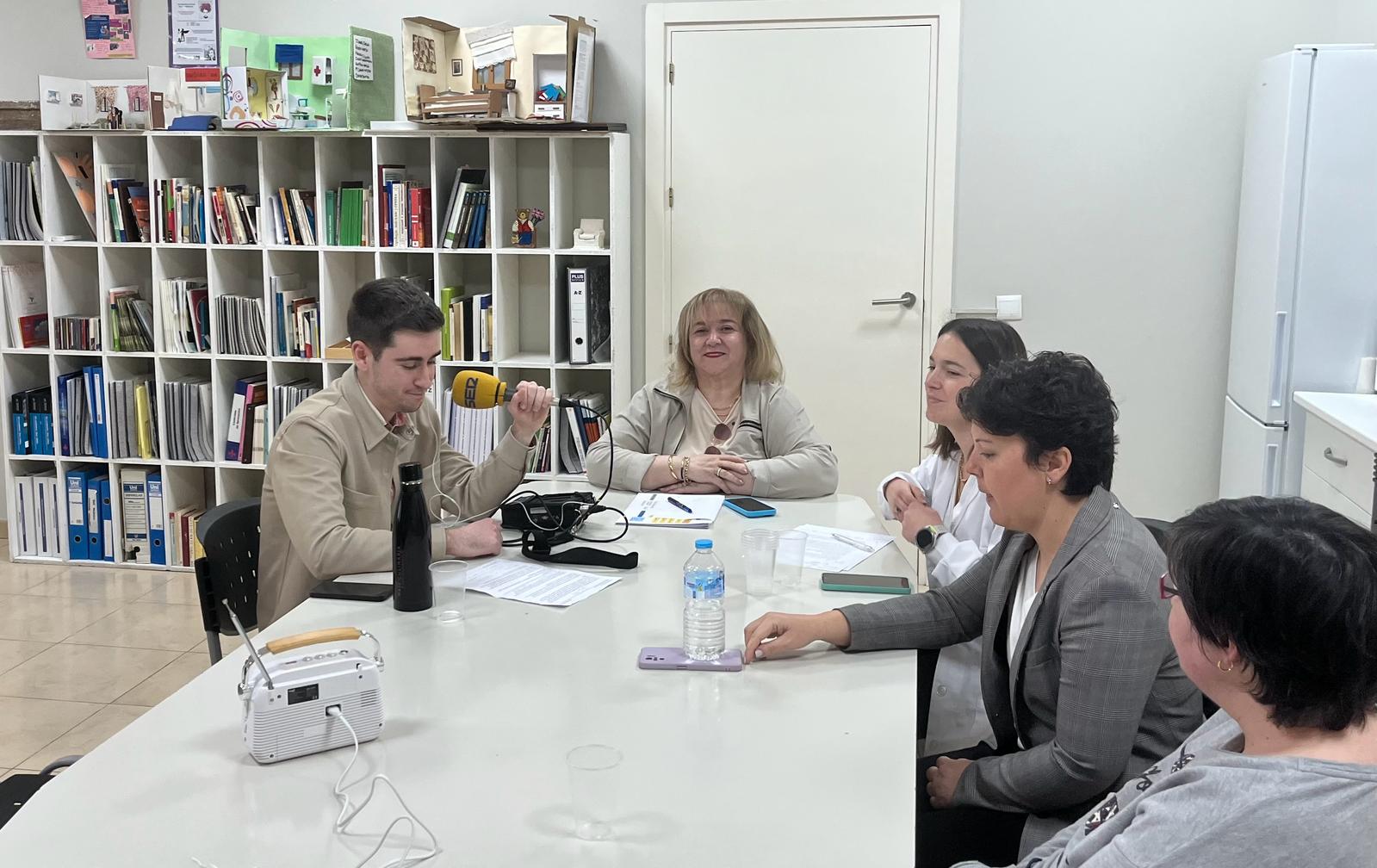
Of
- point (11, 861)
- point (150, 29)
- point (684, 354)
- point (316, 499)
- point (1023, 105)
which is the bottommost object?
point (11, 861)

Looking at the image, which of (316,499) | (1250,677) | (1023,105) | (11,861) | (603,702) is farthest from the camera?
(1023,105)

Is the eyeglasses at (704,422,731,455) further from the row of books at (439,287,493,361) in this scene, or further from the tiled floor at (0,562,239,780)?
the tiled floor at (0,562,239,780)

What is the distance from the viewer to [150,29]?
4.93m

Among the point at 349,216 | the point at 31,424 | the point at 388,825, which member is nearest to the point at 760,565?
the point at 388,825

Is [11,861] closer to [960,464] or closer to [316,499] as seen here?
[316,499]

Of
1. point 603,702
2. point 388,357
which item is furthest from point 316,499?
point 603,702

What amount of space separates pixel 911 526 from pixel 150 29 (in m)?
4.03

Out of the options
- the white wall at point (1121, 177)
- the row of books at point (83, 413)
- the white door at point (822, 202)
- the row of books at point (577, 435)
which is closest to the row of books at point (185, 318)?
the row of books at point (83, 413)

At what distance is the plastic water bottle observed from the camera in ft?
6.23

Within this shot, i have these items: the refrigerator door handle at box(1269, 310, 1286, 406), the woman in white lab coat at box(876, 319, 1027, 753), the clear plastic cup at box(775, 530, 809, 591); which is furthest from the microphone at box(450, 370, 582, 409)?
the refrigerator door handle at box(1269, 310, 1286, 406)

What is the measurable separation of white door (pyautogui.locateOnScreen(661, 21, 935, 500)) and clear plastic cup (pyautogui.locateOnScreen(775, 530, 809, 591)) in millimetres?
2091

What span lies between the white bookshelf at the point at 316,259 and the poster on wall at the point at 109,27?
0.37 m

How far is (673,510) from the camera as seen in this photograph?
2.94 metres

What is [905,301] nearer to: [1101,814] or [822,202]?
[822,202]
